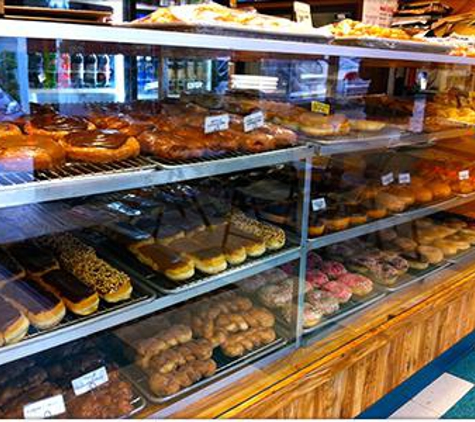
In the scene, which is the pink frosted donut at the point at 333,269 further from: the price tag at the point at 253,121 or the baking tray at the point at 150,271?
the price tag at the point at 253,121

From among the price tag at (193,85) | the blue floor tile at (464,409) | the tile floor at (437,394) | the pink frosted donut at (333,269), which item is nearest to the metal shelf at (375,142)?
the pink frosted donut at (333,269)

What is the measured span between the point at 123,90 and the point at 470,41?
209 cm

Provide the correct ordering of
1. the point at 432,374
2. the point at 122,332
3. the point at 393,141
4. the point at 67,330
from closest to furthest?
the point at 67,330 → the point at 122,332 → the point at 393,141 → the point at 432,374

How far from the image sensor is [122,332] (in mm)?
1759

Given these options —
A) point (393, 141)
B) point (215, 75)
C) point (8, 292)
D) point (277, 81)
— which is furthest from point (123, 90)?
point (8, 292)

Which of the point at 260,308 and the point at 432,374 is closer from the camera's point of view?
the point at 260,308

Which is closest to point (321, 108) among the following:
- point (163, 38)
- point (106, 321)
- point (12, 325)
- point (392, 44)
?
point (392, 44)

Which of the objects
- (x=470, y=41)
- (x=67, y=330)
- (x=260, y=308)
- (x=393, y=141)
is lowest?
(x=260, y=308)

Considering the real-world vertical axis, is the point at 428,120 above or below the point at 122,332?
above

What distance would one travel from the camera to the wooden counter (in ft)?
5.53

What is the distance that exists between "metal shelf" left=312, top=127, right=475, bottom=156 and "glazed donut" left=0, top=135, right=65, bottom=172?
96cm

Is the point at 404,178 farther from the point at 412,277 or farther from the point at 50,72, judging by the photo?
the point at 50,72

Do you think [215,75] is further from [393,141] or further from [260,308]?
[260,308]

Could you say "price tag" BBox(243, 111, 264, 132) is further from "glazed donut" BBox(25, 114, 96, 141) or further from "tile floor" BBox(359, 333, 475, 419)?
"tile floor" BBox(359, 333, 475, 419)
